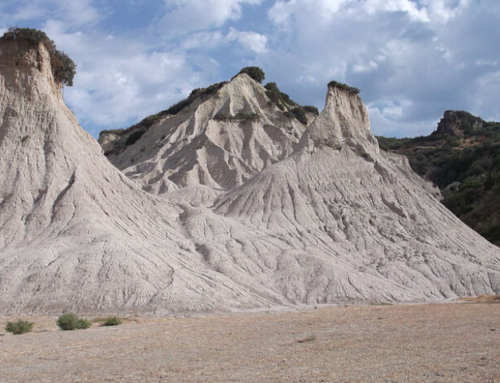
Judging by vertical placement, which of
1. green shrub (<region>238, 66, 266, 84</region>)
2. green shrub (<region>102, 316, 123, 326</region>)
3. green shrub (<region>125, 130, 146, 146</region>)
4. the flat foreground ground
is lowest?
the flat foreground ground

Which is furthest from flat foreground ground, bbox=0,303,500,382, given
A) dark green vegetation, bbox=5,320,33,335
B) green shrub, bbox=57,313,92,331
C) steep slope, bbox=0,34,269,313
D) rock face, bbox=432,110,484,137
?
rock face, bbox=432,110,484,137

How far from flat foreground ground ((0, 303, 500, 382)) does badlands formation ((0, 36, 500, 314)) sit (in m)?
6.45

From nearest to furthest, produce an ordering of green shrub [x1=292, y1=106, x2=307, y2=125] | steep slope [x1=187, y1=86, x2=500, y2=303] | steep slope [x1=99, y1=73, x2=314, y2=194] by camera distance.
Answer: steep slope [x1=187, y1=86, x2=500, y2=303], steep slope [x1=99, y1=73, x2=314, y2=194], green shrub [x1=292, y1=106, x2=307, y2=125]

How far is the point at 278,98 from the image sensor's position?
232 feet

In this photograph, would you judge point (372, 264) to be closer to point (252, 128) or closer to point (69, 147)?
point (69, 147)

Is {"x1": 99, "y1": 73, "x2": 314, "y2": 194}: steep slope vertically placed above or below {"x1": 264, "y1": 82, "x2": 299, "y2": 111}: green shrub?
below

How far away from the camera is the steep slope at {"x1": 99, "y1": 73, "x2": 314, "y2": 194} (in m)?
52.2

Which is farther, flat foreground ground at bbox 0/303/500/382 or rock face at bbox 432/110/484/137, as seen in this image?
rock face at bbox 432/110/484/137

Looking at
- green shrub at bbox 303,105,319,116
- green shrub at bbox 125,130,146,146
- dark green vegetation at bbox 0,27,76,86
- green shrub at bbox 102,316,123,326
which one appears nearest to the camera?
green shrub at bbox 102,316,123,326

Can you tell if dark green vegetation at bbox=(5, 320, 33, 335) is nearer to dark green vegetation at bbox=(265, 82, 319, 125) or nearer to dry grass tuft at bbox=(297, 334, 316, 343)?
dry grass tuft at bbox=(297, 334, 316, 343)

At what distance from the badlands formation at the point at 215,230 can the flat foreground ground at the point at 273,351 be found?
6.45 metres

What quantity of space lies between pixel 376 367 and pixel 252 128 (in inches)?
1974

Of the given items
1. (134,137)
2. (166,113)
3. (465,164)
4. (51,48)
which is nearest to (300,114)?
(166,113)

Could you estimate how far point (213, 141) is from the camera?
2205 inches
